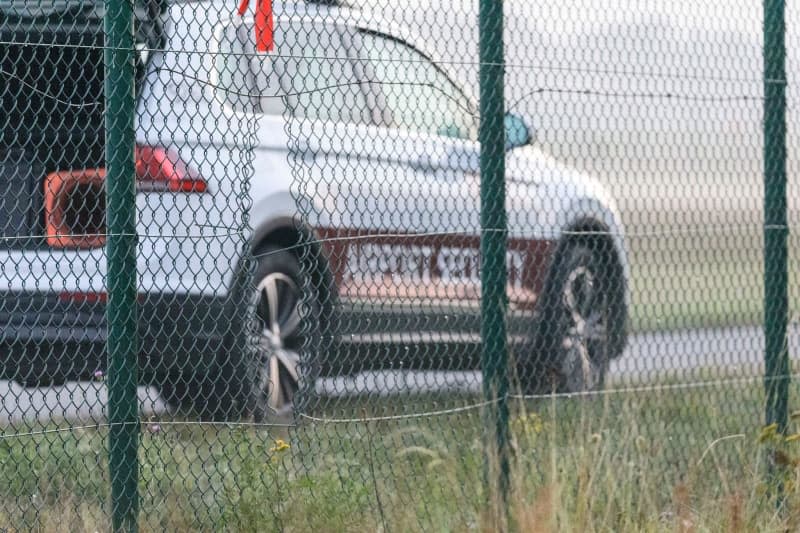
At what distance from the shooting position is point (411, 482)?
4660 mm

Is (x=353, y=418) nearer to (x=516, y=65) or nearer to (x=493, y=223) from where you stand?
(x=493, y=223)

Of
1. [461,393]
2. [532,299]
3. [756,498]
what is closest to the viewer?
[756,498]

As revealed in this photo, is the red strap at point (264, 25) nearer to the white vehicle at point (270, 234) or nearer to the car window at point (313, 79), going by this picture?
the white vehicle at point (270, 234)

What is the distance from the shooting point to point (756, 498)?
471cm

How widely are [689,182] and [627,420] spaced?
108cm

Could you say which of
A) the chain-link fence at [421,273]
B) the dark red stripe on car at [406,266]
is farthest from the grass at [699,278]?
the dark red stripe on car at [406,266]

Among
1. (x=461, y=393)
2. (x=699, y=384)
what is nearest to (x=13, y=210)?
(x=461, y=393)

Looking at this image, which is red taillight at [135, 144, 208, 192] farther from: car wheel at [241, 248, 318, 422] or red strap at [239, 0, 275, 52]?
red strap at [239, 0, 275, 52]

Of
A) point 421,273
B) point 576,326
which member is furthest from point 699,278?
point 421,273

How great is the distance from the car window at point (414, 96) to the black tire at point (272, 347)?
30.3 inches

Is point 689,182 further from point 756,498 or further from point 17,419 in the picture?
point 17,419

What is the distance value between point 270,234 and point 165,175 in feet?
2.09

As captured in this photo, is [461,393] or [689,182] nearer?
[461,393]

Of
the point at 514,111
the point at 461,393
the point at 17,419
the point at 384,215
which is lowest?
the point at 17,419
